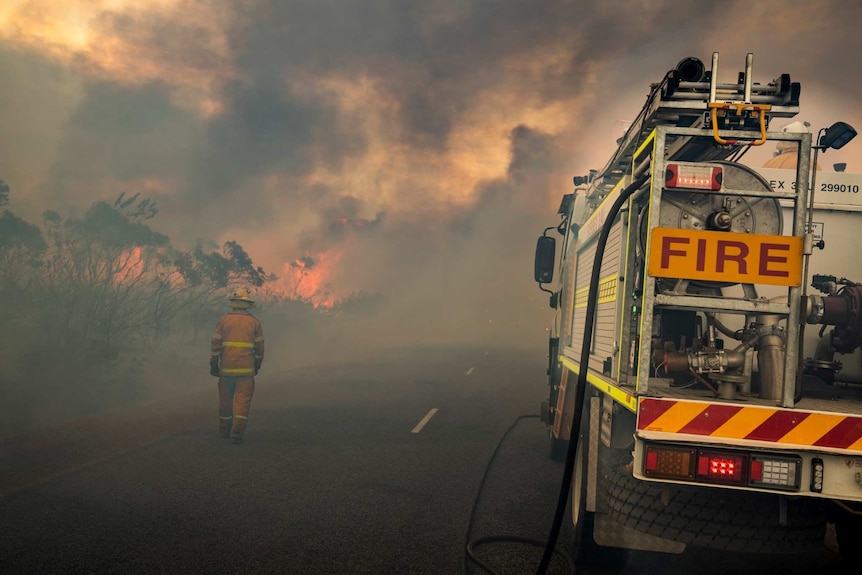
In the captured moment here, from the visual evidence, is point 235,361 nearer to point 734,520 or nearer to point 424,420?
point 424,420

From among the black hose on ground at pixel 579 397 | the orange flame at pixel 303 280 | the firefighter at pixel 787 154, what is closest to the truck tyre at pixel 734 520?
the black hose on ground at pixel 579 397

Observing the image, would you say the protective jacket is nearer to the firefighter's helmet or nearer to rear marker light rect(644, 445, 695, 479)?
the firefighter's helmet

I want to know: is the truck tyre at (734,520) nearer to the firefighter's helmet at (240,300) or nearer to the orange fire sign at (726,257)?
the orange fire sign at (726,257)

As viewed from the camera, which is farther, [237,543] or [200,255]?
[200,255]

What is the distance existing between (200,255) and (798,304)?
19636 millimetres

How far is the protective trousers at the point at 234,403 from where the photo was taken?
8633 mm

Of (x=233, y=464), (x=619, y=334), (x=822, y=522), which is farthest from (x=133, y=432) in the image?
(x=822, y=522)

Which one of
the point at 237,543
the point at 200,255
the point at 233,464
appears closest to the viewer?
the point at 237,543

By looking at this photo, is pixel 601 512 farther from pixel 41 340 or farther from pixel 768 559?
pixel 41 340

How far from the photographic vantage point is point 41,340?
46.6ft

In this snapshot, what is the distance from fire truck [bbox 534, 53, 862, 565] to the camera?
3.28 metres

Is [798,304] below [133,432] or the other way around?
the other way around

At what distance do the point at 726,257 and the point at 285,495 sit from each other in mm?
4521

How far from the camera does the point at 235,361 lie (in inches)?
351
